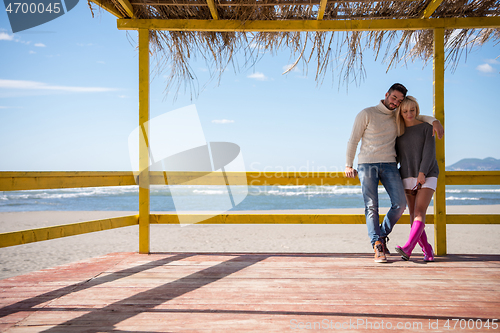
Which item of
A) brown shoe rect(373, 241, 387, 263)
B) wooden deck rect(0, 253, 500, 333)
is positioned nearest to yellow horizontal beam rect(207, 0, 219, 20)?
wooden deck rect(0, 253, 500, 333)

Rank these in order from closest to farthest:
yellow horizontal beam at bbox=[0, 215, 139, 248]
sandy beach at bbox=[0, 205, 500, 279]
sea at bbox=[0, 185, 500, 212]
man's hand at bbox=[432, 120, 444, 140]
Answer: yellow horizontal beam at bbox=[0, 215, 139, 248] < man's hand at bbox=[432, 120, 444, 140] < sandy beach at bbox=[0, 205, 500, 279] < sea at bbox=[0, 185, 500, 212]

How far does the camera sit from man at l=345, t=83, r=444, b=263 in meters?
2.53

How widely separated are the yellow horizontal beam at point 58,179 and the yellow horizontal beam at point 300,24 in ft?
4.75

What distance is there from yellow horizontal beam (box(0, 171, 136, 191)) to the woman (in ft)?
8.04

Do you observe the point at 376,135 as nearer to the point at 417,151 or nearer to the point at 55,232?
the point at 417,151

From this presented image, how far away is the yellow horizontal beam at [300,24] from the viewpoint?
286 cm

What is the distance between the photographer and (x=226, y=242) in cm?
764

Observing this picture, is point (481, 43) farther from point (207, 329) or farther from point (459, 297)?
point (207, 329)

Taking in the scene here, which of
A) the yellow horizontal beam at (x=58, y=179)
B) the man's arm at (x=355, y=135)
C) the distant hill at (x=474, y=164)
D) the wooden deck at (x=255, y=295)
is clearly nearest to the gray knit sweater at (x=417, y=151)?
the man's arm at (x=355, y=135)

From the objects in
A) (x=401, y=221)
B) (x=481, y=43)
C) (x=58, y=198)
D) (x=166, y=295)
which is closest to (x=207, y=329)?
(x=166, y=295)

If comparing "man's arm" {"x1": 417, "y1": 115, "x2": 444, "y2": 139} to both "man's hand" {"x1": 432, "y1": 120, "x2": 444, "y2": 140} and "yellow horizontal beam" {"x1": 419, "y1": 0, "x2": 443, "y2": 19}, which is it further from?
"yellow horizontal beam" {"x1": 419, "y1": 0, "x2": 443, "y2": 19}

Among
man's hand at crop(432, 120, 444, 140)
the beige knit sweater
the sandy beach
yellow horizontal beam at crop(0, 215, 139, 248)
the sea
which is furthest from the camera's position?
the sea

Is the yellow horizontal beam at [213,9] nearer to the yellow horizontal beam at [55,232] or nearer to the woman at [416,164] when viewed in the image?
the woman at [416,164]

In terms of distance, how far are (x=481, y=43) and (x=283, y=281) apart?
3.49 m
